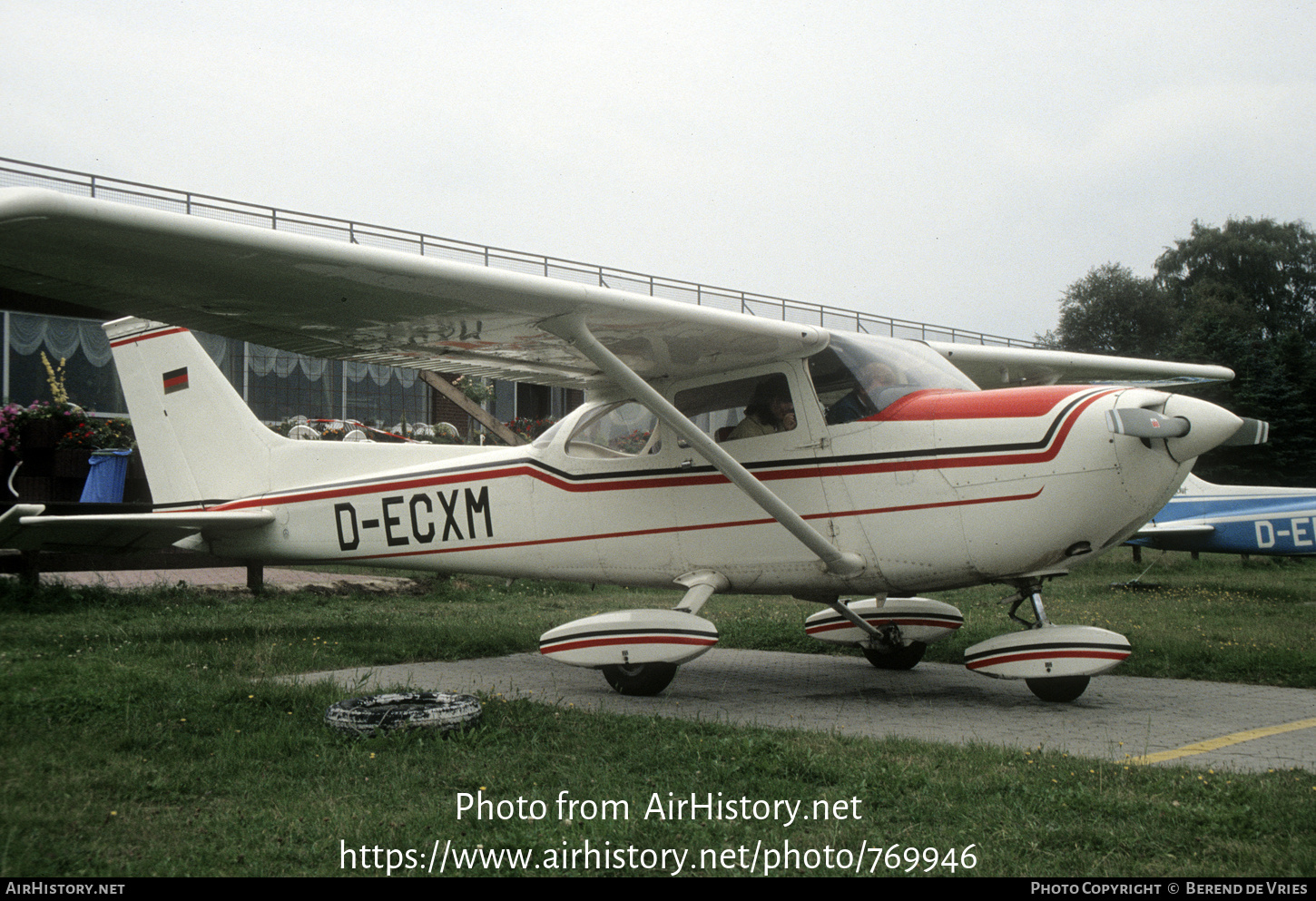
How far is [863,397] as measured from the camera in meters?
6.24

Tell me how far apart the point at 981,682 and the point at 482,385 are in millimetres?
17480

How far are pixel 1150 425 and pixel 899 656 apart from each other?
10.2 feet

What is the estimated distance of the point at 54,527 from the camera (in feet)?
24.3

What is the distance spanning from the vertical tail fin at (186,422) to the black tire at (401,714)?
4.50 metres

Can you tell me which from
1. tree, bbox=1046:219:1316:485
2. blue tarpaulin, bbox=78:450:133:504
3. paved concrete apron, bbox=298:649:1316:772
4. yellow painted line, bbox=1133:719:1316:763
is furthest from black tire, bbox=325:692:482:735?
tree, bbox=1046:219:1316:485

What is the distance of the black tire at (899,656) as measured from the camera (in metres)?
7.61

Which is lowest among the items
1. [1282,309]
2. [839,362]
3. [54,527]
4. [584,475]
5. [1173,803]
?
[1173,803]

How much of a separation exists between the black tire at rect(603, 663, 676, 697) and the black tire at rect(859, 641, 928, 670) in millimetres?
2185

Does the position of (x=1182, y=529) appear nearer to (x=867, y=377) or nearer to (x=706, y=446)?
(x=867, y=377)

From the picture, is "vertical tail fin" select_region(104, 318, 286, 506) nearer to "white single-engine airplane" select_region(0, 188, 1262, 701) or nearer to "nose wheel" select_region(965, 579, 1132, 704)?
"white single-engine airplane" select_region(0, 188, 1262, 701)

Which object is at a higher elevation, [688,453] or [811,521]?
[688,453]

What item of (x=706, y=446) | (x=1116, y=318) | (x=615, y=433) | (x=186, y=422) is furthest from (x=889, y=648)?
(x=1116, y=318)

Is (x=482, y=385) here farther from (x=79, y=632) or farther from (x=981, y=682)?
(x=981, y=682)

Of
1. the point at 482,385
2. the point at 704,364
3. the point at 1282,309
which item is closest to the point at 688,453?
the point at 704,364
